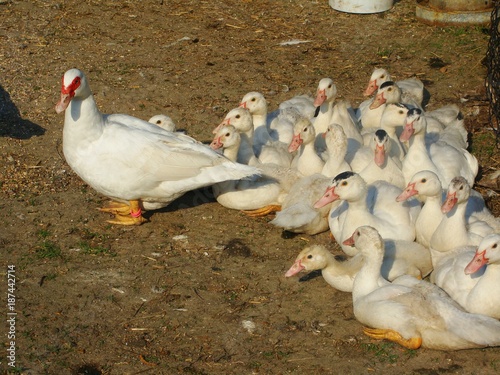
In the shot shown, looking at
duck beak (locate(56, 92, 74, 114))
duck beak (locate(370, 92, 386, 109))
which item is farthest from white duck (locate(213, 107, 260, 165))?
duck beak (locate(56, 92, 74, 114))

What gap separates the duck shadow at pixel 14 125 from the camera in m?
9.30

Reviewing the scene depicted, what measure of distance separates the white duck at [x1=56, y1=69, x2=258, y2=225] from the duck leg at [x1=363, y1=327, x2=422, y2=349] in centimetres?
202

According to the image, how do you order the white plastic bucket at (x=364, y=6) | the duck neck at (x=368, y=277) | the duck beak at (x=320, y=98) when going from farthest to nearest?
the white plastic bucket at (x=364, y=6), the duck beak at (x=320, y=98), the duck neck at (x=368, y=277)

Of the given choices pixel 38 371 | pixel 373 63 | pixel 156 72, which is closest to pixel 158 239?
pixel 38 371

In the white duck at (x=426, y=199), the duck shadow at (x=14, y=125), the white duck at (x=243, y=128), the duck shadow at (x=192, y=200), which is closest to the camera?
the white duck at (x=426, y=199)

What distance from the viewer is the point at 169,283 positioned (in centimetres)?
699

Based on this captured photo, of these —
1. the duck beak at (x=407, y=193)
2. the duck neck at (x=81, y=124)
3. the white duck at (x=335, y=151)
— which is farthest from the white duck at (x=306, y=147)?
the duck neck at (x=81, y=124)

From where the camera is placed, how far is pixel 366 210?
722 centimetres

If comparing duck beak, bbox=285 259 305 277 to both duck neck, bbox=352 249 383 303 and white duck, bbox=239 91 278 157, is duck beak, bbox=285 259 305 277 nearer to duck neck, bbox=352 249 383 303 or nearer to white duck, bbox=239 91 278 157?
duck neck, bbox=352 249 383 303

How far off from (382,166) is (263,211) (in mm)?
1213

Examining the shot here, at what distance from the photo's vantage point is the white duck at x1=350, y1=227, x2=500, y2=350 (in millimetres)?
5943

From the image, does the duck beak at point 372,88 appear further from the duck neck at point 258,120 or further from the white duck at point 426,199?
the white duck at point 426,199

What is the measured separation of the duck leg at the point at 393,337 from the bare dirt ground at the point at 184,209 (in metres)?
0.06

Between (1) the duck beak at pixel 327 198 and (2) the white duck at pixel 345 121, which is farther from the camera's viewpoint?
(2) the white duck at pixel 345 121
